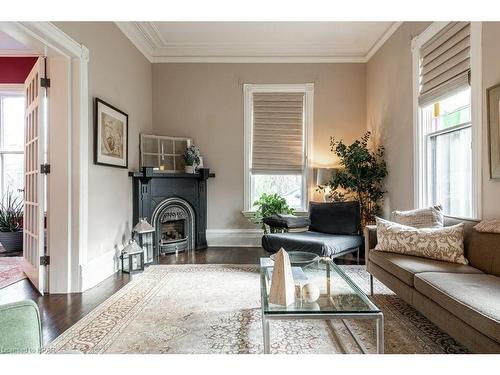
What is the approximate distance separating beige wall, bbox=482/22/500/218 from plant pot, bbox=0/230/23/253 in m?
6.04

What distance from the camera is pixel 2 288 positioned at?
308 centimetres

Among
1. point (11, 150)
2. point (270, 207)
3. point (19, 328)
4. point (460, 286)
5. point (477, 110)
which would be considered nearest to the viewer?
point (19, 328)

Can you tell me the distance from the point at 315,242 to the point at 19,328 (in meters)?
2.87

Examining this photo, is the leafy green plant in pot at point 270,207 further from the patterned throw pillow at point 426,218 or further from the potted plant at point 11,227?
the potted plant at point 11,227

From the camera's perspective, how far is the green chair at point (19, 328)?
0.93 meters

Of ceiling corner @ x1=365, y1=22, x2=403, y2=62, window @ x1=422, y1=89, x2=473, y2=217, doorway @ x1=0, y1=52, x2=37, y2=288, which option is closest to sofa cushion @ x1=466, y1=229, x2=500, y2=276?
window @ x1=422, y1=89, x2=473, y2=217

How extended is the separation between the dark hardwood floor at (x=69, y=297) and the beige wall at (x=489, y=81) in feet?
6.45

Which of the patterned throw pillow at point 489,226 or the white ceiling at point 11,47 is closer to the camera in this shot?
the patterned throw pillow at point 489,226

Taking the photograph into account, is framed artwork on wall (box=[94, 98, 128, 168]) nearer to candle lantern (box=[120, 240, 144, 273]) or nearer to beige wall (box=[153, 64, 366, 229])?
candle lantern (box=[120, 240, 144, 273])

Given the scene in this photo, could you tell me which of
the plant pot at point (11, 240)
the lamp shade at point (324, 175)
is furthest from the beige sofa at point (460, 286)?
the plant pot at point (11, 240)

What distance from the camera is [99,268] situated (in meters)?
3.33

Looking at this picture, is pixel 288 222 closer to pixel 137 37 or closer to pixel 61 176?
pixel 61 176

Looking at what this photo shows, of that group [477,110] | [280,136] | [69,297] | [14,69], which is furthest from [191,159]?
[477,110]
